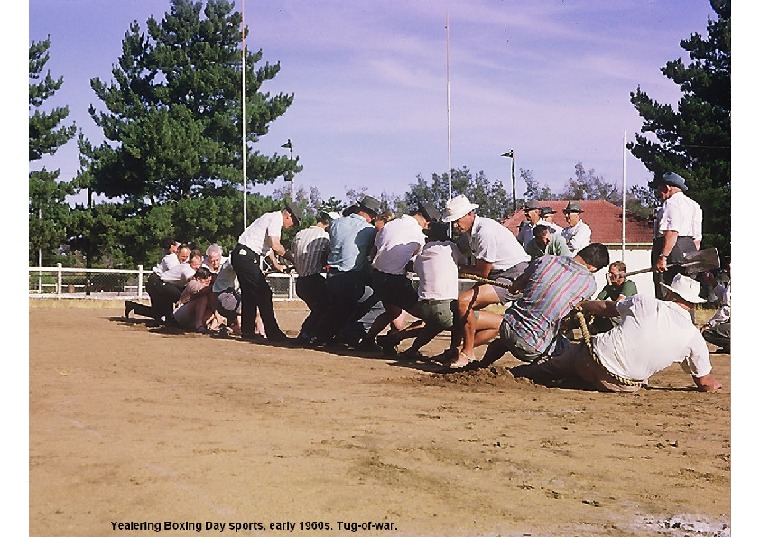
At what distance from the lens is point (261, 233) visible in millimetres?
12188

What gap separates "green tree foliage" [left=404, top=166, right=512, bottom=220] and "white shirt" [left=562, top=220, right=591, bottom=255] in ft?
4.58

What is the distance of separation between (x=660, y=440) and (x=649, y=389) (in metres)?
2.06

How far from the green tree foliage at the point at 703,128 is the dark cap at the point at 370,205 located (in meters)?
3.12

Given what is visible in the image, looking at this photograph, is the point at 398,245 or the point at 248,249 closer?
the point at 398,245

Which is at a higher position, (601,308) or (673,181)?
(673,181)

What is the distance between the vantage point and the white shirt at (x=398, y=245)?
34.3 feet

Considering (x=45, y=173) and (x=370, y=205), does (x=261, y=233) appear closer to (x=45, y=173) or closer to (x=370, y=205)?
(x=370, y=205)

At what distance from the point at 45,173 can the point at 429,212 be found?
12.8 feet

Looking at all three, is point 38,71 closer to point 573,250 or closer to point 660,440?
point 660,440

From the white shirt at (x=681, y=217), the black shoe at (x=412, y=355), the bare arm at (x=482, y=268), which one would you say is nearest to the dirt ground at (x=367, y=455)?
the bare arm at (x=482, y=268)

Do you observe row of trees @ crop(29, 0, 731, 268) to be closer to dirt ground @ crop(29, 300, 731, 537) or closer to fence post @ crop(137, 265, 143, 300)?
fence post @ crop(137, 265, 143, 300)

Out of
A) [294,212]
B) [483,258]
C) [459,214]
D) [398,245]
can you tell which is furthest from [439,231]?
[294,212]

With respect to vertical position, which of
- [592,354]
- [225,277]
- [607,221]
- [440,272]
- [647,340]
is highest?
[607,221]
